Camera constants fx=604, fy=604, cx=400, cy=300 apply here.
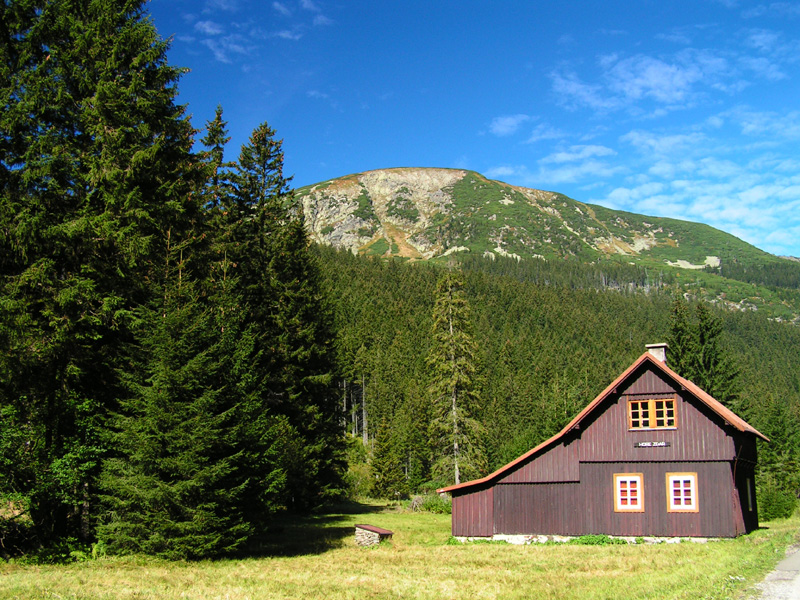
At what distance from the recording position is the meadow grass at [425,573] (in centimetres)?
1389

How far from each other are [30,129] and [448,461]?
3024 centimetres

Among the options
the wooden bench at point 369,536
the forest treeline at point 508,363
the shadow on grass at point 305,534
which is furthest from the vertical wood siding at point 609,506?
the forest treeline at point 508,363

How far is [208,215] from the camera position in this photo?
29.3 m

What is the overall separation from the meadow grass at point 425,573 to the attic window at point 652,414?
15.7 ft

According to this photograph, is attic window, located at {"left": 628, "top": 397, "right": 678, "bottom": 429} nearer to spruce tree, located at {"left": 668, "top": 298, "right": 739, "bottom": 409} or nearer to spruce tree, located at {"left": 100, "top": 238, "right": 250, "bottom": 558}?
spruce tree, located at {"left": 100, "top": 238, "right": 250, "bottom": 558}

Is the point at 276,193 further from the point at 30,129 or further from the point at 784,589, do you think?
the point at 784,589

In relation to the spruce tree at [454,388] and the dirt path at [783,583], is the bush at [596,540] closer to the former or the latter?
the dirt path at [783,583]

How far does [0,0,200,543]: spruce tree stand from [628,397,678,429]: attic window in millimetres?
19928

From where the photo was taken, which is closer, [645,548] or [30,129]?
[30,129]

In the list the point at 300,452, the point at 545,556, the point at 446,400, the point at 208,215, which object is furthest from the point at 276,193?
the point at 545,556

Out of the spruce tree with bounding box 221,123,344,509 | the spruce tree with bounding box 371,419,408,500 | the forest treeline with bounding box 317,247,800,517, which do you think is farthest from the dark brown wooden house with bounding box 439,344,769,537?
the spruce tree with bounding box 371,419,408,500

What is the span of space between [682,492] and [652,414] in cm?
325

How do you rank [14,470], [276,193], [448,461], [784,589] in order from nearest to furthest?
1. [784,589]
2. [14,470]
3. [276,193]
4. [448,461]

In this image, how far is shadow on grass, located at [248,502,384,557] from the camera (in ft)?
72.7
